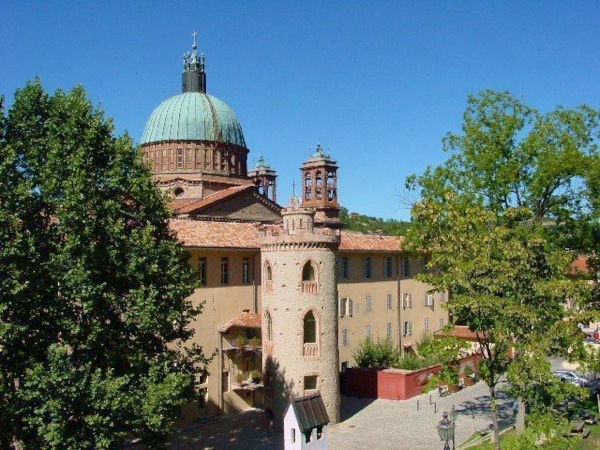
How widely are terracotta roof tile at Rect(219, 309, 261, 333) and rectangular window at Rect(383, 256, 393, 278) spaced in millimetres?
12150

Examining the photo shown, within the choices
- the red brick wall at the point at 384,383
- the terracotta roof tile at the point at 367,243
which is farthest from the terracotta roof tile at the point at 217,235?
the red brick wall at the point at 384,383

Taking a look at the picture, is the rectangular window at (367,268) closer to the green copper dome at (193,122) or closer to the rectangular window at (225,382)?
the rectangular window at (225,382)

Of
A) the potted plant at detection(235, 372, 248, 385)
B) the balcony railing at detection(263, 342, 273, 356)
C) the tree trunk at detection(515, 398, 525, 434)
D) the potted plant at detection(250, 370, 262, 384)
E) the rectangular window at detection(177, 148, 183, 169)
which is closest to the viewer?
the tree trunk at detection(515, 398, 525, 434)

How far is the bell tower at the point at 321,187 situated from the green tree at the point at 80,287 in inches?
1323

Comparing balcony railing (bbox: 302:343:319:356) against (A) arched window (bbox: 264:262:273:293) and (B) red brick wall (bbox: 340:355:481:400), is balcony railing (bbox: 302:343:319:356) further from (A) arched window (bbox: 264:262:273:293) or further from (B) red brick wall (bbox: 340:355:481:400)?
(B) red brick wall (bbox: 340:355:481:400)

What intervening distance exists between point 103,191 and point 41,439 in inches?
304

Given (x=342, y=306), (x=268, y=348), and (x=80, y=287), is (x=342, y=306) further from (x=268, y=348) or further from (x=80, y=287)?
(x=80, y=287)

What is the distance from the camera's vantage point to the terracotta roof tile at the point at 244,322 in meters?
33.0

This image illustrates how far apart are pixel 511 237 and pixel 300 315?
35.7 feet

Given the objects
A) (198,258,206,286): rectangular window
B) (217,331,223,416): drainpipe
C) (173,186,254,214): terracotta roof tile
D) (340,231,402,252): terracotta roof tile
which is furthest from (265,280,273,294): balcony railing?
(173,186,254,214): terracotta roof tile

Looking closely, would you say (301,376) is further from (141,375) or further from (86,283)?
(86,283)

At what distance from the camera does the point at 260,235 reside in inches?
1249

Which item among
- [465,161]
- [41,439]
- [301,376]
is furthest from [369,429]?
[41,439]

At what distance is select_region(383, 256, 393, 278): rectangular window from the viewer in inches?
1705
